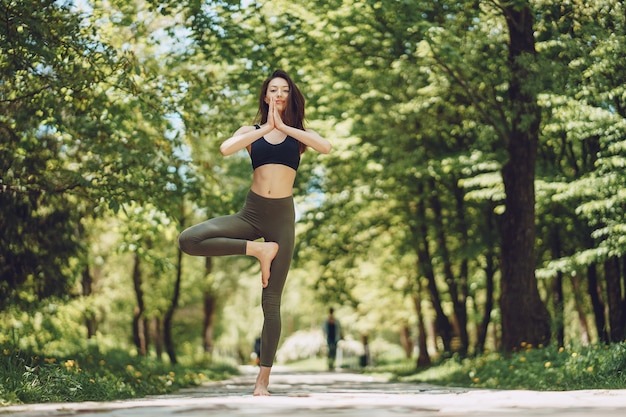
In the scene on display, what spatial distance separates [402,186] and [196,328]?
1320 inches

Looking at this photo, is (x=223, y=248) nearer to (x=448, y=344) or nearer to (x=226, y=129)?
(x=226, y=129)

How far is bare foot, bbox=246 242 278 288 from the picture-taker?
6219 mm

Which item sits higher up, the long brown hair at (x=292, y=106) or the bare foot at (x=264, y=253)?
the long brown hair at (x=292, y=106)

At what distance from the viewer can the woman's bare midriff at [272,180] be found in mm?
6461

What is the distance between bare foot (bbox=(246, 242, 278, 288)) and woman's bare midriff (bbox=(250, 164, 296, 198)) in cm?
40

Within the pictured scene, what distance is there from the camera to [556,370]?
10.6 m

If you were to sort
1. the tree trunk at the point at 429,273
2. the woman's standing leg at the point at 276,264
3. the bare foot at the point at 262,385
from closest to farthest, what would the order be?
the bare foot at the point at 262,385
the woman's standing leg at the point at 276,264
the tree trunk at the point at 429,273

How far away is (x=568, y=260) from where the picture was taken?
15039 millimetres

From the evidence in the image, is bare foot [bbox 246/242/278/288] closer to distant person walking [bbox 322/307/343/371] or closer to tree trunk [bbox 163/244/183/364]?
tree trunk [bbox 163/244/183/364]

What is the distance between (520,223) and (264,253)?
8185 mm

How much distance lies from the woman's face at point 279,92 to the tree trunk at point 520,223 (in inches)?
294

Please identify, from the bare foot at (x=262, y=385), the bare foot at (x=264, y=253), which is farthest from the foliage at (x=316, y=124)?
the bare foot at (x=262, y=385)

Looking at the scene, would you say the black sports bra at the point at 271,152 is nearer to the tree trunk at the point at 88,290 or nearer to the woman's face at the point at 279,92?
the woman's face at the point at 279,92

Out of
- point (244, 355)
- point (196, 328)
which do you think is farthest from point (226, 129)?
point (244, 355)
